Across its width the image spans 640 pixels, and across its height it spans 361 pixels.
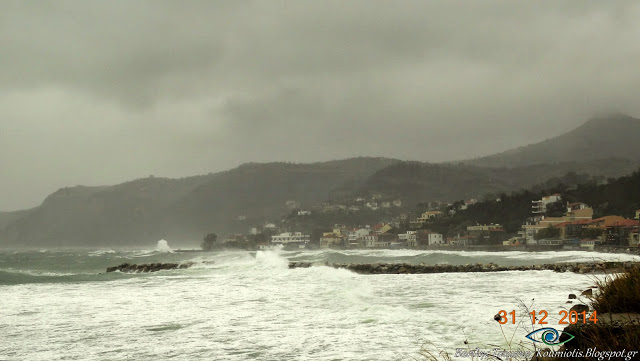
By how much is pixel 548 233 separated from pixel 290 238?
88474 mm

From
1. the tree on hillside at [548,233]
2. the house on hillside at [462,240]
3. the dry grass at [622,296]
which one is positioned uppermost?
the dry grass at [622,296]

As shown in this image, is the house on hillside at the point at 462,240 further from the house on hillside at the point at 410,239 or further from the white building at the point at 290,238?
the white building at the point at 290,238

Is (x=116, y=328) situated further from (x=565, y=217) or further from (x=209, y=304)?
(x=565, y=217)

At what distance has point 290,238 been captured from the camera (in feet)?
529

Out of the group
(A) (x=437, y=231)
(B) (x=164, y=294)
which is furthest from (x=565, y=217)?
(B) (x=164, y=294)

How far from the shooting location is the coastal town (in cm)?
7562

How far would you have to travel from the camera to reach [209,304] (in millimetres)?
16312

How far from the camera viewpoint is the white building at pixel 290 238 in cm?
15750

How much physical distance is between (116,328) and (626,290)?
10.9 meters

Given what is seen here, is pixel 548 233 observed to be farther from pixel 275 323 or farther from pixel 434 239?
pixel 275 323

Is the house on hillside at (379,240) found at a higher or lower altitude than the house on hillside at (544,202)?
lower

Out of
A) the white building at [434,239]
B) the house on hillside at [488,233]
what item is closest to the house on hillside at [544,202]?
the house on hillside at [488,233]

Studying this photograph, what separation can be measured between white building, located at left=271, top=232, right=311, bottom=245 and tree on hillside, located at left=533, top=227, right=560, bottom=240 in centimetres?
8118

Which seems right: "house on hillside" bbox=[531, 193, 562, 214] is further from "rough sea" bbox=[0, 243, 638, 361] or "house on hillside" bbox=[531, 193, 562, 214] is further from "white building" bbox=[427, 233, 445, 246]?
"rough sea" bbox=[0, 243, 638, 361]
